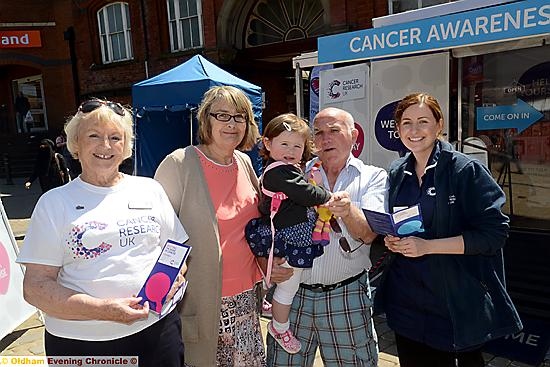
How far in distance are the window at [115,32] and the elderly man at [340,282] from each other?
1488 centimetres

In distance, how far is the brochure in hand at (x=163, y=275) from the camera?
5.74 feet

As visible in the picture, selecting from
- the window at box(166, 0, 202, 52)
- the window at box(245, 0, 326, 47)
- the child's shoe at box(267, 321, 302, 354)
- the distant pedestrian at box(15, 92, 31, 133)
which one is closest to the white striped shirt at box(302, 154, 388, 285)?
the child's shoe at box(267, 321, 302, 354)

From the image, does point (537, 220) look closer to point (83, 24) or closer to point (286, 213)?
point (286, 213)

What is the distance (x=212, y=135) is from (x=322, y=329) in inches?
44.3

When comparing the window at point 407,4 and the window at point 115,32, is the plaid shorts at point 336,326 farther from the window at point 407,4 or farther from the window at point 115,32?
the window at point 115,32

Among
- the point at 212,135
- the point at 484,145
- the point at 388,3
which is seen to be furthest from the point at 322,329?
the point at 388,3

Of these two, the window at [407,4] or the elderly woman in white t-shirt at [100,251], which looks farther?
the window at [407,4]

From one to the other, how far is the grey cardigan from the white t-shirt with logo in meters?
0.19

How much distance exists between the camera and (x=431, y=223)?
78.4 inches

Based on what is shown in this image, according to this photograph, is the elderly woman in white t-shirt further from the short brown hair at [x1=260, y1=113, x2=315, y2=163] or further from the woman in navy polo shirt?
the woman in navy polo shirt

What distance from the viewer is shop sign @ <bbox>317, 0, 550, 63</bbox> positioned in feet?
11.8

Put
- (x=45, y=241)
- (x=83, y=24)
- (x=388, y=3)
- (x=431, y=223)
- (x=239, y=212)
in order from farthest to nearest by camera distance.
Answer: (x=83, y=24), (x=388, y=3), (x=239, y=212), (x=431, y=223), (x=45, y=241)

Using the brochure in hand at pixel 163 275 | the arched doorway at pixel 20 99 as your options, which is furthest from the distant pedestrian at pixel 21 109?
the brochure in hand at pixel 163 275

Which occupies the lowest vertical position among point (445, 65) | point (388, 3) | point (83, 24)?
point (445, 65)
